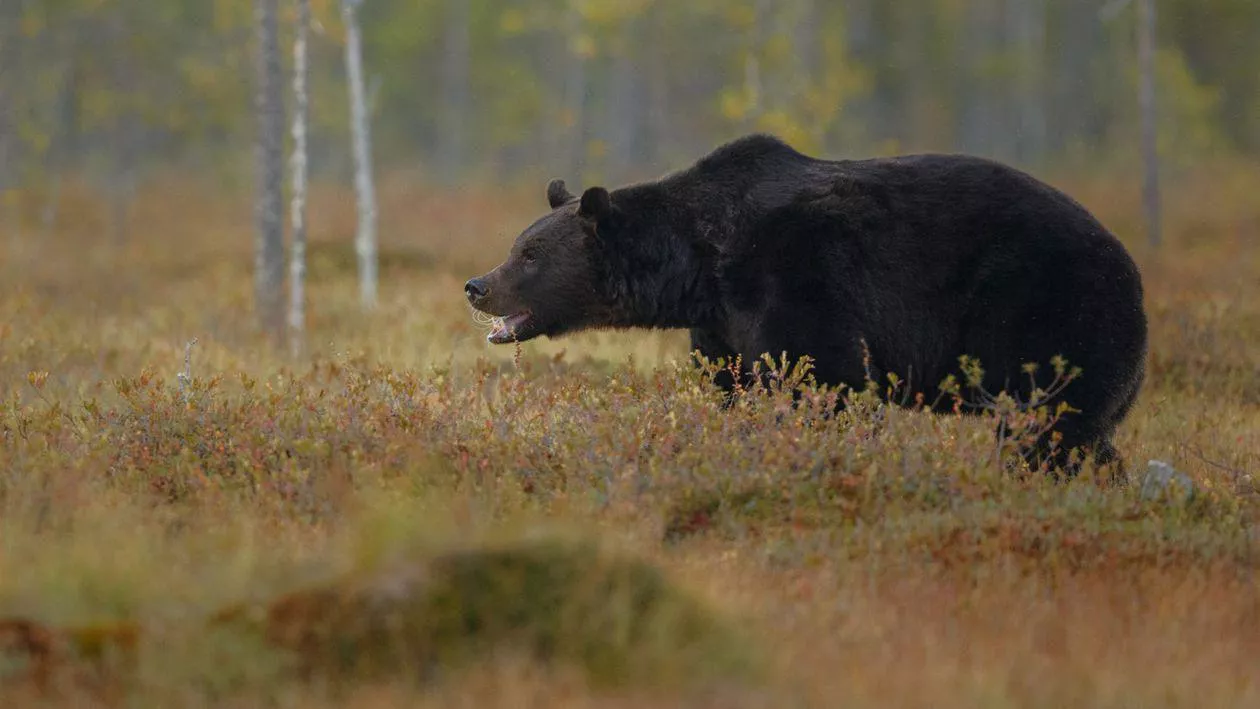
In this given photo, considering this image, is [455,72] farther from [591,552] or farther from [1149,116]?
[591,552]

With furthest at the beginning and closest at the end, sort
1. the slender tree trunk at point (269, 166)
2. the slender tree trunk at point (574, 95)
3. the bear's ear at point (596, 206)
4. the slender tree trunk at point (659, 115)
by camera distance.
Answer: the slender tree trunk at point (659, 115), the slender tree trunk at point (574, 95), the slender tree trunk at point (269, 166), the bear's ear at point (596, 206)

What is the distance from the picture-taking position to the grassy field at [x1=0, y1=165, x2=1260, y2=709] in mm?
3982

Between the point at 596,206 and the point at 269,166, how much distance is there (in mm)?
8128

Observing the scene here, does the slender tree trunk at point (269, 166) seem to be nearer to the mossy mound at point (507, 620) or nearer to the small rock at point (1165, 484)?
the small rock at point (1165, 484)

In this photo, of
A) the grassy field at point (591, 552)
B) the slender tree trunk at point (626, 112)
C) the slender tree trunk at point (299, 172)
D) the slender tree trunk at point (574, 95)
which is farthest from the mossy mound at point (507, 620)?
the slender tree trunk at point (626, 112)

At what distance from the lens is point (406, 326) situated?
13664mm

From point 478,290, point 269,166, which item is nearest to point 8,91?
point 269,166

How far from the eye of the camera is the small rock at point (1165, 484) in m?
6.43

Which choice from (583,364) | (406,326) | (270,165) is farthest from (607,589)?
(270,165)

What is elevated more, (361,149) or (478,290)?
(361,149)

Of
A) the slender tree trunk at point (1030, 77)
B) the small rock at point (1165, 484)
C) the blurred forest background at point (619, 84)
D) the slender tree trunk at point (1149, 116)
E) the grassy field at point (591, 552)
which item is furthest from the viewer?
the slender tree trunk at point (1030, 77)

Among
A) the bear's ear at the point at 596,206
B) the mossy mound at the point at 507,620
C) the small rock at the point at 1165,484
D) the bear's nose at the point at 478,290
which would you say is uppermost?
the bear's ear at the point at 596,206

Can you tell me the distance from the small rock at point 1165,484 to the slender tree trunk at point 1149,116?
19782mm

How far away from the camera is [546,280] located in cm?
827
